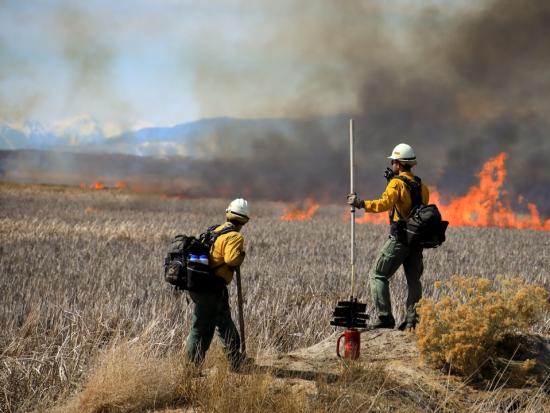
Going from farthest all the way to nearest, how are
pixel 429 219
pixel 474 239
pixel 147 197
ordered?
pixel 147 197
pixel 474 239
pixel 429 219

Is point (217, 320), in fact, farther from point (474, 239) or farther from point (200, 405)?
point (474, 239)

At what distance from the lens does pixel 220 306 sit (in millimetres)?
6652

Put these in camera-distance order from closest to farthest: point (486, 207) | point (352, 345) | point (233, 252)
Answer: point (233, 252)
point (352, 345)
point (486, 207)

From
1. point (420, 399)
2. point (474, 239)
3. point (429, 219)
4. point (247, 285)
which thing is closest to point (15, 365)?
point (420, 399)

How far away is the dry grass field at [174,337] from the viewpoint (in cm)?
603

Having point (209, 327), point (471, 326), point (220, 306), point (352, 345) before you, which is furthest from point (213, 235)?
point (471, 326)

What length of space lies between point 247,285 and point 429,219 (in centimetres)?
571

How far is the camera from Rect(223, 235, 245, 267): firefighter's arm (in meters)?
6.38

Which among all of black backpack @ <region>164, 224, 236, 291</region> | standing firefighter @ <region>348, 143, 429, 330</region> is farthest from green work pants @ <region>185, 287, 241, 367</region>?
standing firefighter @ <region>348, 143, 429, 330</region>

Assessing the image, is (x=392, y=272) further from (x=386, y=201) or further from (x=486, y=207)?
(x=486, y=207)

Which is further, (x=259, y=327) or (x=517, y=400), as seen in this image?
(x=259, y=327)

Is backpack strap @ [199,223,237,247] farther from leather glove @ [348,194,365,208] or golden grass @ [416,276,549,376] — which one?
golden grass @ [416,276,549,376]

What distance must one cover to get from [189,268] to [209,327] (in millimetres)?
640

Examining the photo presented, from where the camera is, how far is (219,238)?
21.5 ft
